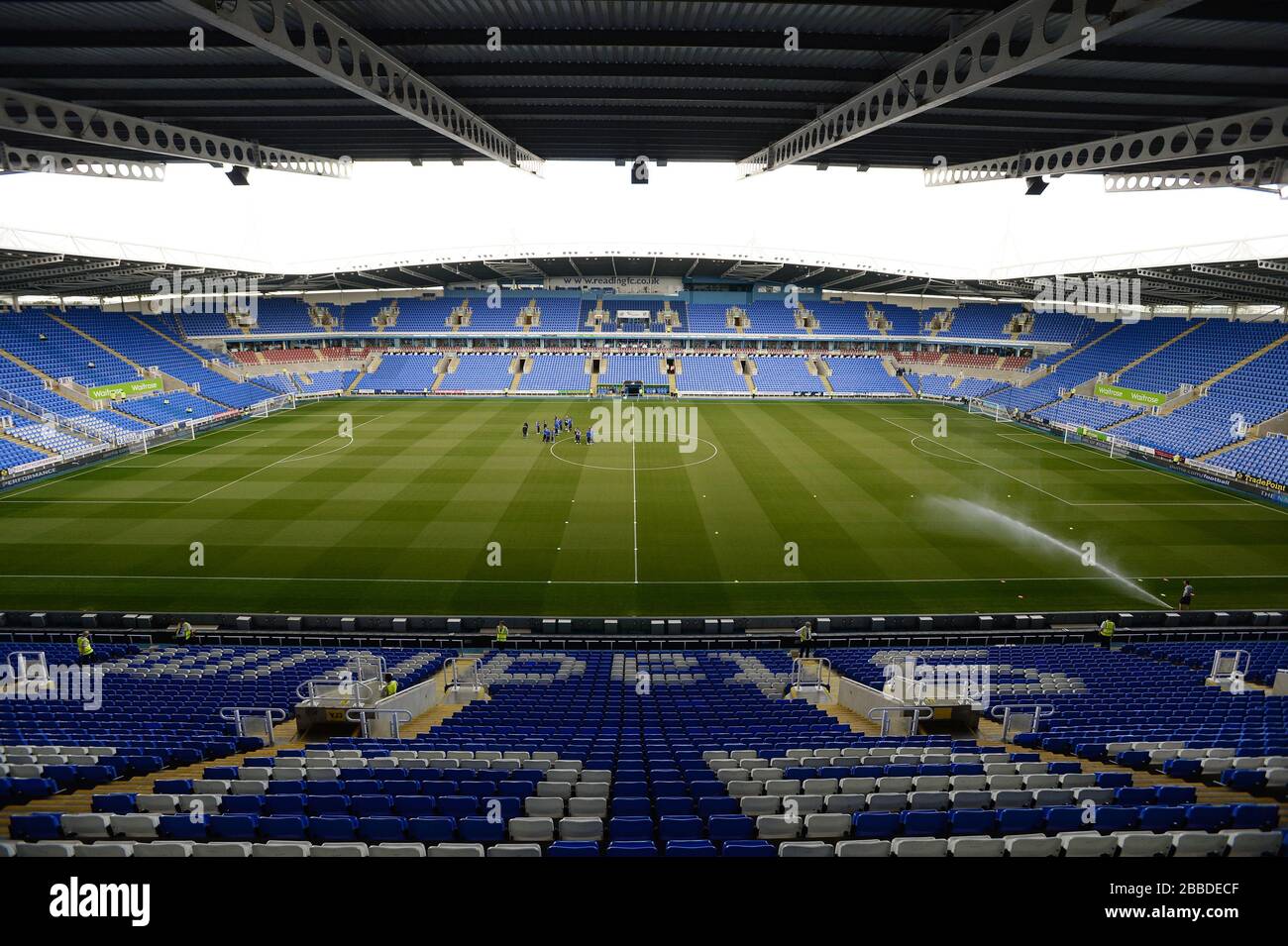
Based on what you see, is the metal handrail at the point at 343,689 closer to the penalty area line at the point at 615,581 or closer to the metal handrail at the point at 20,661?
→ the metal handrail at the point at 20,661

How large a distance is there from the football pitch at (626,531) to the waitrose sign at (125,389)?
23.8 ft

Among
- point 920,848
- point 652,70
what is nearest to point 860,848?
point 920,848

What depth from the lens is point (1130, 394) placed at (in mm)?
42719

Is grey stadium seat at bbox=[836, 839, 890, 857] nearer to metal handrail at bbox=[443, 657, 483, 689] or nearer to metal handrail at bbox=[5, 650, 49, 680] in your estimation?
metal handrail at bbox=[443, 657, 483, 689]

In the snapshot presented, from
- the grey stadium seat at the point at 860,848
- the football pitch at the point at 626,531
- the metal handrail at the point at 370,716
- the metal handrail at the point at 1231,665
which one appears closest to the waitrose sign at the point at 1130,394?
the football pitch at the point at 626,531

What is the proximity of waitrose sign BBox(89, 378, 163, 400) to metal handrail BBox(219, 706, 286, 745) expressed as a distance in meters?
41.3

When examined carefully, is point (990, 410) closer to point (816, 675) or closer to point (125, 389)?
point (816, 675)

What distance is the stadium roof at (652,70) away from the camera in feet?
34.0

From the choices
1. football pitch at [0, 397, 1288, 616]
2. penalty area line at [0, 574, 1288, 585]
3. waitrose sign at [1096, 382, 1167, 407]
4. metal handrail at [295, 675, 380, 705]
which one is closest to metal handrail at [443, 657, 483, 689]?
metal handrail at [295, 675, 380, 705]

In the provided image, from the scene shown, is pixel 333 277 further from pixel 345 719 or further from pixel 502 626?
pixel 345 719

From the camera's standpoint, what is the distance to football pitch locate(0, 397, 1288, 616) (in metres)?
19.6

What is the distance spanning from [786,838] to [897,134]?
1665 centimetres

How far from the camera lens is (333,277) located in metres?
57.7

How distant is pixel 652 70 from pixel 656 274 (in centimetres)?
5775
